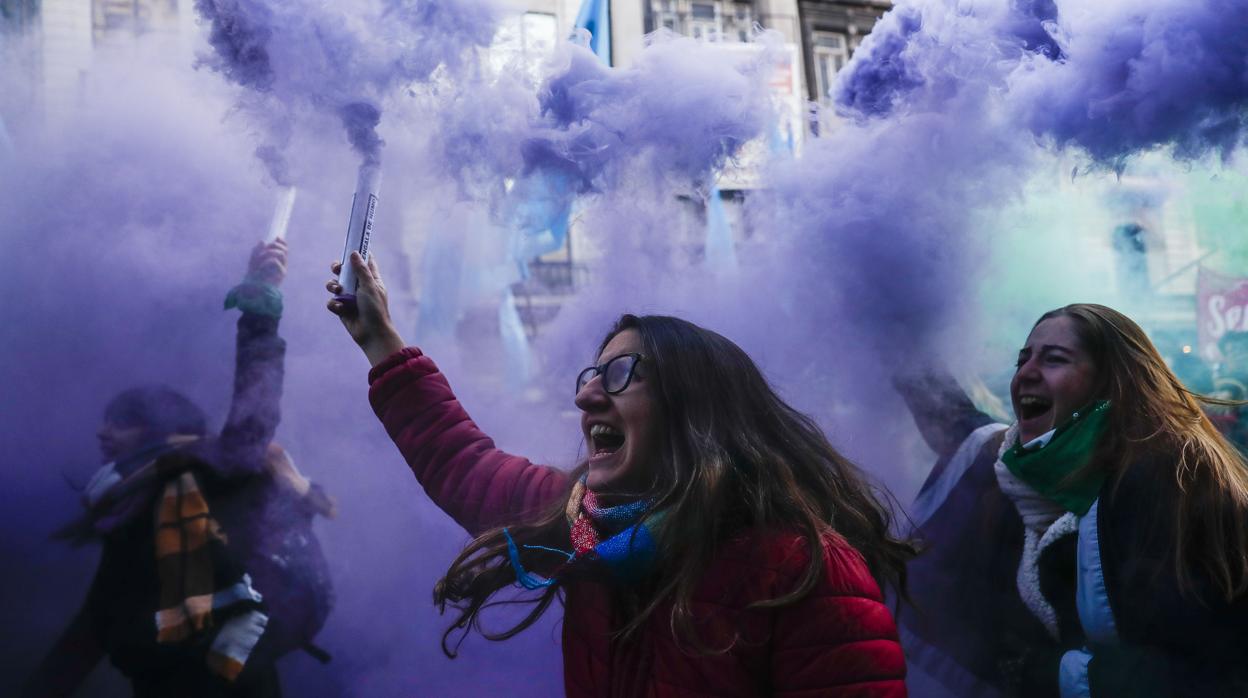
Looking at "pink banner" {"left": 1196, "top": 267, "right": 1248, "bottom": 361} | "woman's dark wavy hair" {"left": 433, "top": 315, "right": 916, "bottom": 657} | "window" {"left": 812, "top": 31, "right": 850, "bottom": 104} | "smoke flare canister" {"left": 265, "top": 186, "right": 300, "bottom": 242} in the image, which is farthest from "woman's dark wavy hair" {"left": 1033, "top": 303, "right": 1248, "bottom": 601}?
"window" {"left": 812, "top": 31, "right": 850, "bottom": 104}

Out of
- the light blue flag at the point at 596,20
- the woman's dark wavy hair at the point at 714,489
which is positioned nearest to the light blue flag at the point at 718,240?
the woman's dark wavy hair at the point at 714,489

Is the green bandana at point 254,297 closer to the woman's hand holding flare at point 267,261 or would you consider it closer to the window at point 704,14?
the woman's hand holding flare at point 267,261

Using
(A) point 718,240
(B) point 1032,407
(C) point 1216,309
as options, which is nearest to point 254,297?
(A) point 718,240

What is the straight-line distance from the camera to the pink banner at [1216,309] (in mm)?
3361

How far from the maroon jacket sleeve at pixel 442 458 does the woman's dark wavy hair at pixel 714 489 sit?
0.20 meters

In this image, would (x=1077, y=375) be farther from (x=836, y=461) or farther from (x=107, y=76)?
(x=107, y=76)

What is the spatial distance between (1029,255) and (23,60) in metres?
3.10

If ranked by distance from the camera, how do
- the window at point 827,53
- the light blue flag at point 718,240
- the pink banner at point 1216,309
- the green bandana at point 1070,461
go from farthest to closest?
the window at point 827,53 < the pink banner at point 1216,309 < the light blue flag at point 718,240 < the green bandana at point 1070,461

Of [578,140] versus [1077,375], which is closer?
[1077,375]

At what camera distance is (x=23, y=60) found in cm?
238

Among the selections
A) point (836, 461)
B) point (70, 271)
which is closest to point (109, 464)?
point (70, 271)

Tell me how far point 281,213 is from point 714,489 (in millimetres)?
1576

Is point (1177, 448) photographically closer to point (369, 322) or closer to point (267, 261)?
point (369, 322)

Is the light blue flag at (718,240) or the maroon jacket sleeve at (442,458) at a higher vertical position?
the light blue flag at (718,240)
